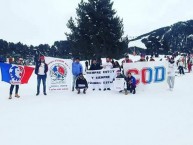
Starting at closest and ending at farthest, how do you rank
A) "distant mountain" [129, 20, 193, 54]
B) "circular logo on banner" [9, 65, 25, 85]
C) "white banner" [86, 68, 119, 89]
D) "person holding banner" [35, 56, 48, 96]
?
1. "circular logo on banner" [9, 65, 25, 85]
2. "person holding banner" [35, 56, 48, 96]
3. "white banner" [86, 68, 119, 89]
4. "distant mountain" [129, 20, 193, 54]

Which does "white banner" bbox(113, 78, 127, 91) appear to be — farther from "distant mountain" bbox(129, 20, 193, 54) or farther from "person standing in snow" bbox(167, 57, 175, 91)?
"distant mountain" bbox(129, 20, 193, 54)

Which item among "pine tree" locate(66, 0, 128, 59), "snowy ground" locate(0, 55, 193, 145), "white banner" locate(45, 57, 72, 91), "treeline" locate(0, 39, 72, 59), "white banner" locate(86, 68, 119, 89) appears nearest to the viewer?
"snowy ground" locate(0, 55, 193, 145)

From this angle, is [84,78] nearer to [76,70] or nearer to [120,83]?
[76,70]

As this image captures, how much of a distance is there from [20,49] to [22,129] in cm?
7987

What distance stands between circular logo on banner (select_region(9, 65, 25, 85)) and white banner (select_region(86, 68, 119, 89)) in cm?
364

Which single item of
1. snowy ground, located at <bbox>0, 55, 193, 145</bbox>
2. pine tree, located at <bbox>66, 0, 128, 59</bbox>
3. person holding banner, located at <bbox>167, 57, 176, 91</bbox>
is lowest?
snowy ground, located at <bbox>0, 55, 193, 145</bbox>

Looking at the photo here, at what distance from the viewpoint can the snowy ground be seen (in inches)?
291

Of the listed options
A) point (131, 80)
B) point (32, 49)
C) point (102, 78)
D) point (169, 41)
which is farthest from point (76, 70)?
point (169, 41)

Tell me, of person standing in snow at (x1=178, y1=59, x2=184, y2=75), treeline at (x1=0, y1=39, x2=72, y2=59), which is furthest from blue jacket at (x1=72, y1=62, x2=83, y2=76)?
treeline at (x1=0, y1=39, x2=72, y2=59)

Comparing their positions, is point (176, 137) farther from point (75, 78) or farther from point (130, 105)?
point (75, 78)

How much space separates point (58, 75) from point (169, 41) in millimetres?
102745

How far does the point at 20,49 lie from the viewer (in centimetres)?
8569

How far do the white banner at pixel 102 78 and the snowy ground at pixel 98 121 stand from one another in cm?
326

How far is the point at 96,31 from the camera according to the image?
143ft
